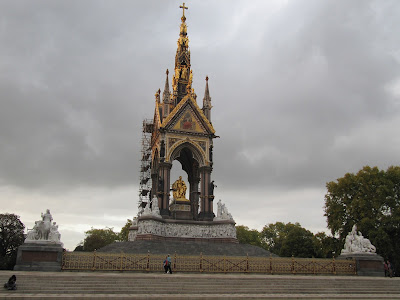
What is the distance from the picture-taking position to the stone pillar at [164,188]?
3161 cm

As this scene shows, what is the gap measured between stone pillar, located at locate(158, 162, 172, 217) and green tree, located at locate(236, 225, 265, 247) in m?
32.9

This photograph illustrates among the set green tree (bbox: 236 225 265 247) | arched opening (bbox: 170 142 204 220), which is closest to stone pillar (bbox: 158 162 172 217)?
arched opening (bbox: 170 142 204 220)

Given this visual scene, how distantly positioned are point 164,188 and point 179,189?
2.41 meters

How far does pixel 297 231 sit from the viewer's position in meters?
51.4

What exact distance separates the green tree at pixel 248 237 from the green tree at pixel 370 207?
30.3 m

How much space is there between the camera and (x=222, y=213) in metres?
32.0

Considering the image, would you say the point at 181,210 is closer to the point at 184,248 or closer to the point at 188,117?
the point at 184,248

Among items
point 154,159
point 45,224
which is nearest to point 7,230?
point 154,159

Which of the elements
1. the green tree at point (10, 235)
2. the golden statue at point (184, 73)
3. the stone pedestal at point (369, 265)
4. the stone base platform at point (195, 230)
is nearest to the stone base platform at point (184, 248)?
the stone base platform at point (195, 230)

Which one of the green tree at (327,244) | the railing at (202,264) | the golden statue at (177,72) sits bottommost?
the railing at (202,264)

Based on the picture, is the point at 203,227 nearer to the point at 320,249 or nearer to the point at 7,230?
the point at 320,249

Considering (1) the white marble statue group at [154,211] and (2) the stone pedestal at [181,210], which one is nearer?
(1) the white marble statue group at [154,211]

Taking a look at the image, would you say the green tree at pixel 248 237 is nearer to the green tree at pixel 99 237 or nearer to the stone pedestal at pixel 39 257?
the green tree at pixel 99 237

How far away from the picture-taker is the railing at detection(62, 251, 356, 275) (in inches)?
688
